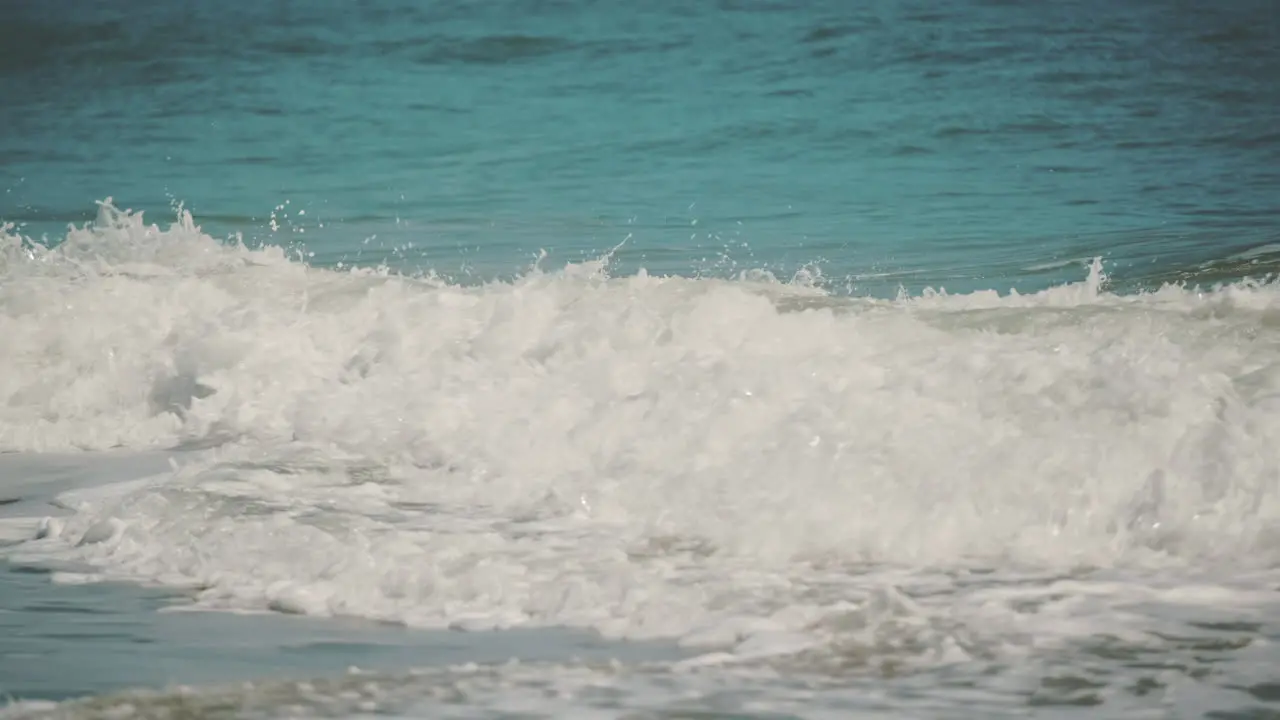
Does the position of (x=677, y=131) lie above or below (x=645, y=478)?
above

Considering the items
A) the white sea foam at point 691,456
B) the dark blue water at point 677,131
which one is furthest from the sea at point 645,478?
the dark blue water at point 677,131

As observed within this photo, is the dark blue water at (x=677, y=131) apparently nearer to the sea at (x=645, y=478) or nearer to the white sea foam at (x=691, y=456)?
the sea at (x=645, y=478)

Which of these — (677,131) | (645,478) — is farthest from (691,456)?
(677,131)

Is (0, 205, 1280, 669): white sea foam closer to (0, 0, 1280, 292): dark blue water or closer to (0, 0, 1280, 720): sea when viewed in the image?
(0, 0, 1280, 720): sea

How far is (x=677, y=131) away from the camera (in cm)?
2198

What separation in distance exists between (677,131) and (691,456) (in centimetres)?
1737

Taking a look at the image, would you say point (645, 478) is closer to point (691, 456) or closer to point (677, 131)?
point (691, 456)

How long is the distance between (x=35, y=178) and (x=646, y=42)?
10.5 metres

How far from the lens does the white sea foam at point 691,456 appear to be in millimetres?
3777

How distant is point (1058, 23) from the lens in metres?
25.4

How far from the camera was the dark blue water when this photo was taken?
44.3ft

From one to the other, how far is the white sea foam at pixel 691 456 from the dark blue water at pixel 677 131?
13.2 ft

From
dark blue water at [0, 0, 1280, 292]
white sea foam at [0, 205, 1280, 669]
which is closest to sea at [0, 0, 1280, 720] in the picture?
white sea foam at [0, 205, 1280, 669]

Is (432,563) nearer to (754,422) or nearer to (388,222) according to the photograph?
(754,422)
